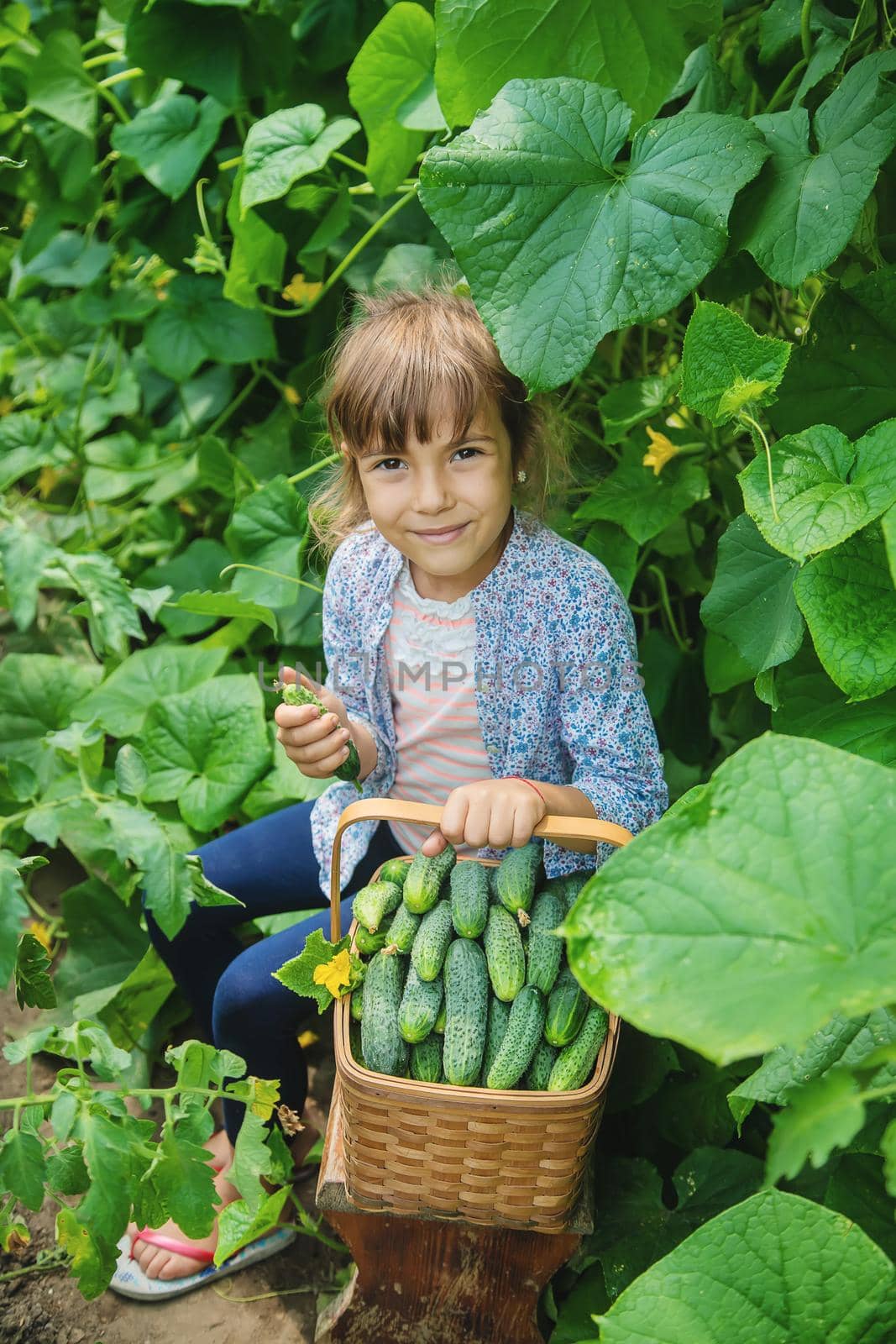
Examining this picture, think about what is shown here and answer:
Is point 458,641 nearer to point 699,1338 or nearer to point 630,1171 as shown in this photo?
point 630,1171

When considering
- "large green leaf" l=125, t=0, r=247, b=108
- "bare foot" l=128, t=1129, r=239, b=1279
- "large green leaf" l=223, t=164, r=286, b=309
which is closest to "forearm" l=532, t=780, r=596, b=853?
"bare foot" l=128, t=1129, r=239, b=1279

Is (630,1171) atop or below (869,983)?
below

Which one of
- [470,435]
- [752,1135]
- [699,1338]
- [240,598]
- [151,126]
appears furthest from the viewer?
[151,126]

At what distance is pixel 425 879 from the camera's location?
1360 millimetres

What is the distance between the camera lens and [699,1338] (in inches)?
36.6

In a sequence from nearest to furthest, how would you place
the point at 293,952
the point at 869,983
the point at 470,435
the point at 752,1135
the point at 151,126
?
the point at 869,983, the point at 470,435, the point at 293,952, the point at 752,1135, the point at 151,126

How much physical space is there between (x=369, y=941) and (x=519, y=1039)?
0.22 meters

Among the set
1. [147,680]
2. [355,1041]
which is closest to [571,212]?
[355,1041]

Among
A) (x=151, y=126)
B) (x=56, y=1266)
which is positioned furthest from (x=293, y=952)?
(x=151, y=126)

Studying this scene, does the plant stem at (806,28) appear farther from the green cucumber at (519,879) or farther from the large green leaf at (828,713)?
the green cucumber at (519,879)

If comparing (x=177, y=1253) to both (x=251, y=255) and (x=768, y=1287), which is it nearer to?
(x=768, y=1287)

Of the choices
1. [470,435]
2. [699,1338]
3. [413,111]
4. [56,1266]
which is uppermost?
[413,111]

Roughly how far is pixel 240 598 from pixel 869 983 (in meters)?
1.48

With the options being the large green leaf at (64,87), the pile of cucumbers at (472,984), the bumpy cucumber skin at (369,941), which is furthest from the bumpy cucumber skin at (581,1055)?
the large green leaf at (64,87)
